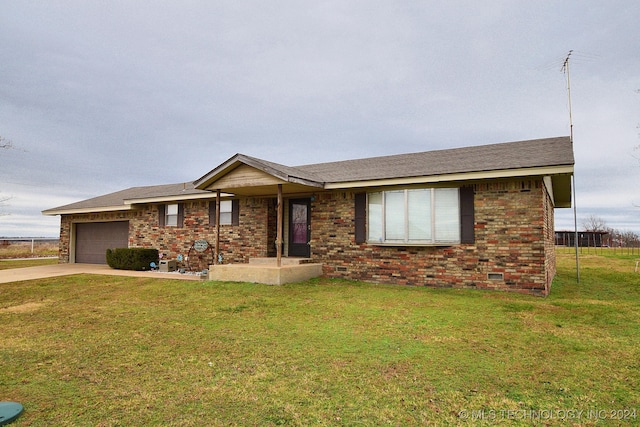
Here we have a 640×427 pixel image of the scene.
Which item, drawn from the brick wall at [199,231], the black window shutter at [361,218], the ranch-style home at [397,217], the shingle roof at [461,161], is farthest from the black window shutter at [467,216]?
the brick wall at [199,231]

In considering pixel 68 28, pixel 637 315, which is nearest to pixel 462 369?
pixel 637 315

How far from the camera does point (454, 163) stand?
9.83 meters

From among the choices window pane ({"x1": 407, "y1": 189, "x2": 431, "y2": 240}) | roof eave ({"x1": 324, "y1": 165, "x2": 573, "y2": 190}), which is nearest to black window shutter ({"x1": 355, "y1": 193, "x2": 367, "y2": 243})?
roof eave ({"x1": 324, "y1": 165, "x2": 573, "y2": 190})

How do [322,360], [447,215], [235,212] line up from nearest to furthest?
[322,360], [447,215], [235,212]

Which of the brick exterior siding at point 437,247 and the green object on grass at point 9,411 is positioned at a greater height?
the brick exterior siding at point 437,247

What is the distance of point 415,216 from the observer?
31.8 ft

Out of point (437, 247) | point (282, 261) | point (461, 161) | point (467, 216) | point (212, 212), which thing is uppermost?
point (461, 161)

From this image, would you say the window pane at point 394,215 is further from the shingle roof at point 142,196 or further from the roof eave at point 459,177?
the shingle roof at point 142,196

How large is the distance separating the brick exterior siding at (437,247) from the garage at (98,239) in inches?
207

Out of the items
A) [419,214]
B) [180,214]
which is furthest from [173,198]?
[419,214]

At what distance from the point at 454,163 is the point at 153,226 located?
40.9ft

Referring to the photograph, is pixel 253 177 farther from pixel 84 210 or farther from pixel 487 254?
pixel 84 210

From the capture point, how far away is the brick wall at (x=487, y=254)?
841 centimetres

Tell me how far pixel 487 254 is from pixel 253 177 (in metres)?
6.58
